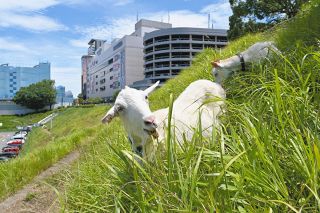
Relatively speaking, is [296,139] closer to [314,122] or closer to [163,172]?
[314,122]

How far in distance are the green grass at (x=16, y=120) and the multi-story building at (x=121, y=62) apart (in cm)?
2294

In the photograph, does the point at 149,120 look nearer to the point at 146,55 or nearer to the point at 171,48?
the point at 171,48

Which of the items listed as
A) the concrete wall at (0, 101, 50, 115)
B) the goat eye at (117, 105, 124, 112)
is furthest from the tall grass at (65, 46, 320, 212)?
the concrete wall at (0, 101, 50, 115)

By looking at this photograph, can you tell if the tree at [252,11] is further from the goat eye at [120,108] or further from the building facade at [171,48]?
the building facade at [171,48]

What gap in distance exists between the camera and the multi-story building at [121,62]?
101m

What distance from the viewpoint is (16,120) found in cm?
9462

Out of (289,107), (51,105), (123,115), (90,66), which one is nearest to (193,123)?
(123,115)

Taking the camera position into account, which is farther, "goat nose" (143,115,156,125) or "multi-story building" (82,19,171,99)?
"multi-story building" (82,19,171,99)

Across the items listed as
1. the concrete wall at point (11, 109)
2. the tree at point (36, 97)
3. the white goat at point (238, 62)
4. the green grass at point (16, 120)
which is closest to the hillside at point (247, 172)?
the white goat at point (238, 62)

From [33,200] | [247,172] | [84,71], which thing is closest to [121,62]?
[84,71]

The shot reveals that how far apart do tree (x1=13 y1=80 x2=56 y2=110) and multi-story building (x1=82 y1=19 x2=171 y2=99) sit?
1789cm

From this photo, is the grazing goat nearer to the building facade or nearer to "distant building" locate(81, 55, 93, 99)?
the building facade

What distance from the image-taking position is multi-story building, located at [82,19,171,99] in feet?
333

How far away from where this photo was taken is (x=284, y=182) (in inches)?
83.7
